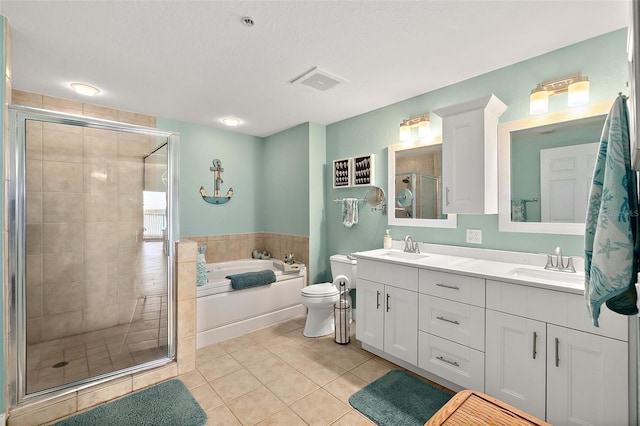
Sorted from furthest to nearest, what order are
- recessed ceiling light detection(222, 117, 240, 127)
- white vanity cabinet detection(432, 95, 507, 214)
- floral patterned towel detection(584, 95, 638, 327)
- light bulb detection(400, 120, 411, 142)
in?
recessed ceiling light detection(222, 117, 240, 127)
light bulb detection(400, 120, 411, 142)
white vanity cabinet detection(432, 95, 507, 214)
floral patterned towel detection(584, 95, 638, 327)

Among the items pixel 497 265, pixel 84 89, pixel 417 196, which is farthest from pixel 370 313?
pixel 84 89

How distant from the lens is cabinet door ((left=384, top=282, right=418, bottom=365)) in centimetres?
225

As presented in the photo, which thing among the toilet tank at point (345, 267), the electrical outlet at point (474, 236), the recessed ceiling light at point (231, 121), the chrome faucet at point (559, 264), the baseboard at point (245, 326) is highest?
the recessed ceiling light at point (231, 121)

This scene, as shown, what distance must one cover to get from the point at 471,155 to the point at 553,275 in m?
0.96

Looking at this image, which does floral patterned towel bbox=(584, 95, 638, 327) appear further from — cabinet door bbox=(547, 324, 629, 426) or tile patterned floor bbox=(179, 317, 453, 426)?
tile patterned floor bbox=(179, 317, 453, 426)

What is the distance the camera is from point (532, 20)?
1.75 meters

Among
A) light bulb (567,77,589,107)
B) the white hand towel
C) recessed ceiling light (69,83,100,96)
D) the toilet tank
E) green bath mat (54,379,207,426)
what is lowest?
green bath mat (54,379,207,426)

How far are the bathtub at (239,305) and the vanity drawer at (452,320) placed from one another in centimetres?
173

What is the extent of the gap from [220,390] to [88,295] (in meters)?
1.62

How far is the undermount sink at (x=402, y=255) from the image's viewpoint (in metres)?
2.67

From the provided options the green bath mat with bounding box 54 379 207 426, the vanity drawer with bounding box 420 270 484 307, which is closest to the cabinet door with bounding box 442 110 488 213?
the vanity drawer with bounding box 420 270 484 307

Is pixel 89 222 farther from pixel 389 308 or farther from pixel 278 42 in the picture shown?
pixel 389 308

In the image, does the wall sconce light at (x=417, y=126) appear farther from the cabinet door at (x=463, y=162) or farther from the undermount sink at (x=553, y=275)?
the undermount sink at (x=553, y=275)

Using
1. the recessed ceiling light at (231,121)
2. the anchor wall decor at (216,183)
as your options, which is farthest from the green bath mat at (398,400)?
the recessed ceiling light at (231,121)
